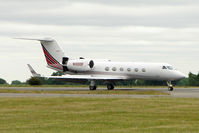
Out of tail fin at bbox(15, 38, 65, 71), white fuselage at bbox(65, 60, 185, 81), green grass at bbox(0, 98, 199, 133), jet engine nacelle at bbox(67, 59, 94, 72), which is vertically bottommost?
green grass at bbox(0, 98, 199, 133)

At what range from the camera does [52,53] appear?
186ft

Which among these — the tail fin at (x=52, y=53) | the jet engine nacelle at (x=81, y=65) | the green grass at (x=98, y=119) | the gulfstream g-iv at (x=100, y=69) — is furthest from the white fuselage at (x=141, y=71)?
the green grass at (x=98, y=119)

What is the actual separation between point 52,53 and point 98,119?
38132 millimetres

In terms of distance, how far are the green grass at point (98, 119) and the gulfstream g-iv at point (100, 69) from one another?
25.0 metres

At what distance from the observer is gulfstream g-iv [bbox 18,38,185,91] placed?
49844 millimetres

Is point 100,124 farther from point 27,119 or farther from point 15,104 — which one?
point 15,104

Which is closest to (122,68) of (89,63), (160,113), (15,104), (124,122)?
(89,63)

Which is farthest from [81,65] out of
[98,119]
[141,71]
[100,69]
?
[98,119]

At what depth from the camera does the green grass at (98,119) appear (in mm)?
16016

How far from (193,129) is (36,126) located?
5.72 meters

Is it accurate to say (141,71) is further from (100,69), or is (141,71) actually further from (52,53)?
(52,53)

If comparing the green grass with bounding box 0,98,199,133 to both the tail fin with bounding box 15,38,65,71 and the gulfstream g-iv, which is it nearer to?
the gulfstream g-iv

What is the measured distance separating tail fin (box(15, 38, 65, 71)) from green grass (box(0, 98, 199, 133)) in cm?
3045

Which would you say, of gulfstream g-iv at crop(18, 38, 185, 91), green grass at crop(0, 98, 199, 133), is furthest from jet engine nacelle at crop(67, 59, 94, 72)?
green grass at crop(0, 98, 199, 133)
